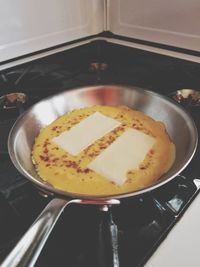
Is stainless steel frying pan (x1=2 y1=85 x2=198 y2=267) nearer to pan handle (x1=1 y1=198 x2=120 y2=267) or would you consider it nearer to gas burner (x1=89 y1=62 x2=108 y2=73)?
pan handle (x1=1 y1=198 x2=120 y2=267)

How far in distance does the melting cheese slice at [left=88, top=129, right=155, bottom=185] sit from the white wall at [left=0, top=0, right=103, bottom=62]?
1.48ft

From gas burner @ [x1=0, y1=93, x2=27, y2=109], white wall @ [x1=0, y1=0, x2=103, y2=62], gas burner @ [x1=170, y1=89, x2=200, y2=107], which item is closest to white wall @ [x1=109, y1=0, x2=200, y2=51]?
white wall @ [x1=0, y1=0, x2=103, y2=62]

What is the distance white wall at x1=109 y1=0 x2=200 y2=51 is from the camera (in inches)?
31.4

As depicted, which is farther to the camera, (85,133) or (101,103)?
(101,103)

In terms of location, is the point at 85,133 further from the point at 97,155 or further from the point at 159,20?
the point at 159,20

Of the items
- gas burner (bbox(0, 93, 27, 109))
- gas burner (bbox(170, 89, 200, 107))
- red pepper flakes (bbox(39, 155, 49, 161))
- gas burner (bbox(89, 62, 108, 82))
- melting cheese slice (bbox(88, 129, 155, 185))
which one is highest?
gas burner (bbox(89, 62, 108, 82))

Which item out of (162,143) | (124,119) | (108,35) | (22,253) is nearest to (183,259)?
(22,253)

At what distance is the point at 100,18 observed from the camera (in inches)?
39.4

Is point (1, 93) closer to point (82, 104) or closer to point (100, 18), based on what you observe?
point (82, 104)

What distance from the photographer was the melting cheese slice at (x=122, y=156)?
51cm

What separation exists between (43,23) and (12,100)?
0.29m

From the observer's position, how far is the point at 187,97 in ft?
2.32

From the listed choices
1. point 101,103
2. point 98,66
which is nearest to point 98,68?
point 98,66

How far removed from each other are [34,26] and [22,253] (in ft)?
2.38
